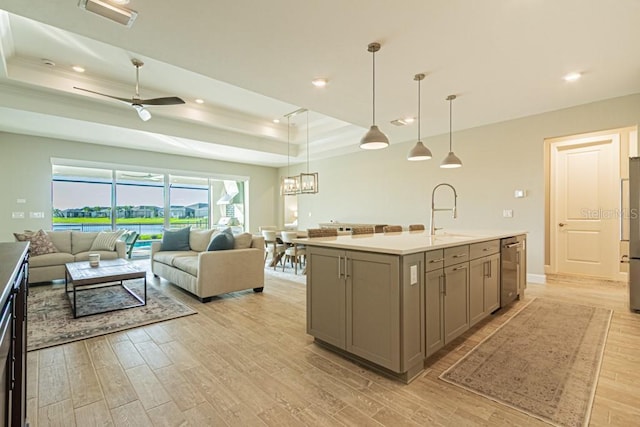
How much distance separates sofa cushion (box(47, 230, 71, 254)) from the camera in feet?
17.4

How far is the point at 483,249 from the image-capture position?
305 cm

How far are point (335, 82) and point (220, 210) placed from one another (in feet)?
22.8

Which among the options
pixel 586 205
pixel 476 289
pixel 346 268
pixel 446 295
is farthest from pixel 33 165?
pixel 586 205

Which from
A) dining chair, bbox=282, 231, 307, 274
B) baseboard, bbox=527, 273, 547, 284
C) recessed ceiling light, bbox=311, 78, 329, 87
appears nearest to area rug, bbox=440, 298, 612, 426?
baseboard, bbox=527, 273, 547, 284

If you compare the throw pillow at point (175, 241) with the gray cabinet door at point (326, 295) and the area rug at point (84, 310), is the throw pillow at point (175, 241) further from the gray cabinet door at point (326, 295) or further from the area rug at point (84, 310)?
the gray cabinet door at point (326, 295)

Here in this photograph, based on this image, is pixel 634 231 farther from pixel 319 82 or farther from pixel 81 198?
pixel 81 198

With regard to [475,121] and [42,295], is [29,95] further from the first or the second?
[475,121]

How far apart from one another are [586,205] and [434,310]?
515 centimetres

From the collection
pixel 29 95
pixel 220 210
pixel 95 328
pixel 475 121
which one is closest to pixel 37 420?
pixel 95 328

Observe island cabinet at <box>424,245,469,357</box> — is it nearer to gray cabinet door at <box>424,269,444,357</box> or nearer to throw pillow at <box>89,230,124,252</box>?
gray cabinet door at <box>424,269,444,357</box>

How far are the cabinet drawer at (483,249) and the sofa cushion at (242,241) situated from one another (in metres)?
3.10

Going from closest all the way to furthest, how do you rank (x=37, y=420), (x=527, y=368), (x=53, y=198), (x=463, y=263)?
(x=37, y=420)
(x=527, y=368)
(x=463, y=263)
(x=53, y=198)

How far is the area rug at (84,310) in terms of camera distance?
2.90m

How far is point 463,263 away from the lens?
2.68 metres
